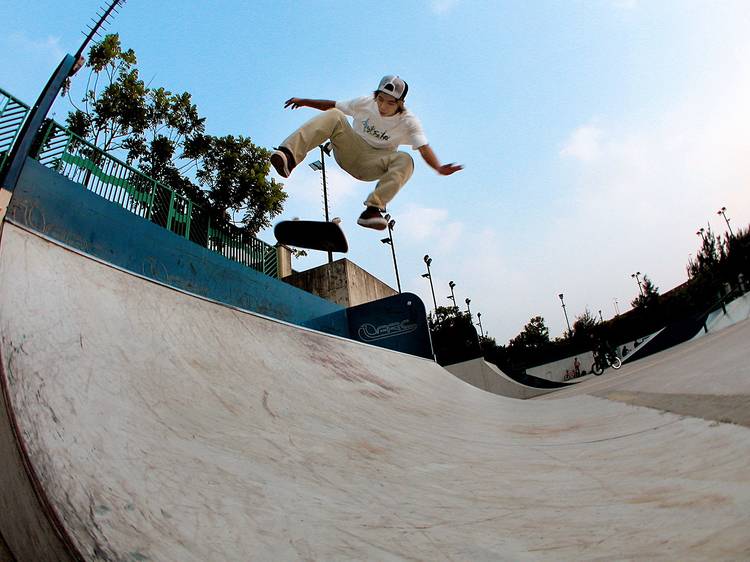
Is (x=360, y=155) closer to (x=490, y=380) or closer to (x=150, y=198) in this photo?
(x=150, y=198)

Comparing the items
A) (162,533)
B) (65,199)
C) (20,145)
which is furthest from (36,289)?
(65,199)

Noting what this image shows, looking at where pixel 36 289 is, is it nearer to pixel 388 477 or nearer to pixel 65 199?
pixel 388 477

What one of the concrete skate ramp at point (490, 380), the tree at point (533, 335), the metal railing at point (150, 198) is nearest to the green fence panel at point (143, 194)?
the metal railing at point (150, 198)

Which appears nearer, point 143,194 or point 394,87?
point 394,87

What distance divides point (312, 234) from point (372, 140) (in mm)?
1371

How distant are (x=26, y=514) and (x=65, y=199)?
6223 mm

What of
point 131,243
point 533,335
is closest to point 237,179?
point 131,243

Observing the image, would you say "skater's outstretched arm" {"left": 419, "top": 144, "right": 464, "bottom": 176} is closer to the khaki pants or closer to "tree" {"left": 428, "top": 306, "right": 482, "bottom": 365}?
the khaki pants

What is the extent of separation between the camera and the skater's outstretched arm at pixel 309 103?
3.74 metres

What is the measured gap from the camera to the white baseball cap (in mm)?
3480

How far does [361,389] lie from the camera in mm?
2473

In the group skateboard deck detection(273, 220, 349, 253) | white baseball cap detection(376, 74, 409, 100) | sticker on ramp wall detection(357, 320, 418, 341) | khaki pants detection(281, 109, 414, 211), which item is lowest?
sticker on ramp wall detection(357, 320, 418, 341)

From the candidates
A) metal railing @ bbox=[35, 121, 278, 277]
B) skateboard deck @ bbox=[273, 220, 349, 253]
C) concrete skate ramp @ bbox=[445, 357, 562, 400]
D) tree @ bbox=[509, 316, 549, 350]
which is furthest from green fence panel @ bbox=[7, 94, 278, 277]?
tree @ bbox=[509, 316, 549, 350]

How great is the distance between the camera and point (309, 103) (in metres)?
3.78
